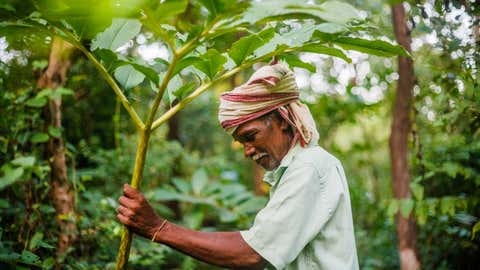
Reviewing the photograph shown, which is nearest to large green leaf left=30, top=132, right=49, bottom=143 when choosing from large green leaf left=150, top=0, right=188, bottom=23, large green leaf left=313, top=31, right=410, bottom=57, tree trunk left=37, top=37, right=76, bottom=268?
tree trunk left=37, top=37, right=76, bottom=268

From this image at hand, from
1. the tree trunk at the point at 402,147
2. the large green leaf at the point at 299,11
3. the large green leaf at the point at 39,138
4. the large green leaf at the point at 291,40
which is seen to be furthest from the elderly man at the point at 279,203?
the tree trunk at the point at 402,147

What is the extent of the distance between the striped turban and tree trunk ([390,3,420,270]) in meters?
2.01

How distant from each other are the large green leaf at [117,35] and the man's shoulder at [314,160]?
0.79 m

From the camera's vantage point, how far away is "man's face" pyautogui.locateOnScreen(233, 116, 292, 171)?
191cm

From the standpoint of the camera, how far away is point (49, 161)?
2906 millimetres

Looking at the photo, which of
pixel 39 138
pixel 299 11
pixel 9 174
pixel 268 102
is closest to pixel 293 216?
pixel 268 102

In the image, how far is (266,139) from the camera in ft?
6.32

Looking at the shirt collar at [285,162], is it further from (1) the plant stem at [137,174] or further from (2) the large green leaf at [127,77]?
(2) the large green leaf at [127,77]

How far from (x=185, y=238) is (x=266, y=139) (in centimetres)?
54

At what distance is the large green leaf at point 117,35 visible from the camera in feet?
5.52

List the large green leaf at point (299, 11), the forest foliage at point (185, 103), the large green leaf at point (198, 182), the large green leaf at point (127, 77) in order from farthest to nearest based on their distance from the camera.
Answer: the large green leaf at point (198, 182)
the large green leaf at point (127, 77)
the forest foliage at point (185, 103)
the large green leaf at point (299, 11)

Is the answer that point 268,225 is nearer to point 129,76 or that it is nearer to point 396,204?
point 129,76

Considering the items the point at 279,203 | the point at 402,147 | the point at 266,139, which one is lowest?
the point at 402,147

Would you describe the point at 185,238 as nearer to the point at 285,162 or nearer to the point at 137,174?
the point at 137,174
